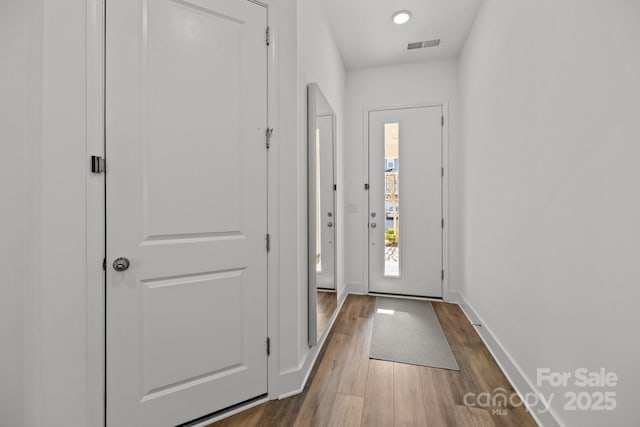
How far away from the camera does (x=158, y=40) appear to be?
1.31 metres

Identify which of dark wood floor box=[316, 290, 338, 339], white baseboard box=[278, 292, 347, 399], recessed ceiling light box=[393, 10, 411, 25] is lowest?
white baseboard box=[278, 292, 347, 399]

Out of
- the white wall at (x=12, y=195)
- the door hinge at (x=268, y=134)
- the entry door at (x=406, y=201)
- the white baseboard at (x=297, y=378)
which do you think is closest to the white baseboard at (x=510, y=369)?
the entry door at (x=406, y=201)

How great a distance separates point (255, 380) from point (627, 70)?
82.0 inches

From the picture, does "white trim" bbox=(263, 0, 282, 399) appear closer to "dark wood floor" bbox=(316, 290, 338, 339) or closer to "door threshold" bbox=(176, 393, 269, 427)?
"door threshold" bbox=(176, 393, 269, 427)

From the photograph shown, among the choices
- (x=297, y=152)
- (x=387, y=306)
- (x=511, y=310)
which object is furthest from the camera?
(x=387, y=306)

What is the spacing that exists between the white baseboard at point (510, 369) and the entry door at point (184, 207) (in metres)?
1.44

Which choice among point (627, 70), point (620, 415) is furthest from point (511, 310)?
point (627, 70)

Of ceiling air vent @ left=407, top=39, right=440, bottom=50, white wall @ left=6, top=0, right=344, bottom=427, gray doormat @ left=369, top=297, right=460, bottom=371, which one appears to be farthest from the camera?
ceiling air vent @ left=407, top=39, right=440, bottom=50

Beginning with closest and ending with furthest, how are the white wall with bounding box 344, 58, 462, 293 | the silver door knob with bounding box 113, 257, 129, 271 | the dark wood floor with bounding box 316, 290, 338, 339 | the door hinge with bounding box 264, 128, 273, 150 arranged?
the silver door knob with bounding box 113, 257, 129, 271 < the door hinge with bounding box 264, 128, 273, 150 < the dark wood floor with bounding box 316, 290, 338, 339 < the white wall with bounding box 344, 58, 462, 293

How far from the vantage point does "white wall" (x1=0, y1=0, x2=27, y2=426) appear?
1.11 metres

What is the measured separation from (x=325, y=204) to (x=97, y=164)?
1.60m

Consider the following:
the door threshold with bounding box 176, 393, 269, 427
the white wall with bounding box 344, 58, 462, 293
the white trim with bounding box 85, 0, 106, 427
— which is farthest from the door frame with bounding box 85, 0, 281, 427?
the white wall with bounding box 344, 58, 462, 293

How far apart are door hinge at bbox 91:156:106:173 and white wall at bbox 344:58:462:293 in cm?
267

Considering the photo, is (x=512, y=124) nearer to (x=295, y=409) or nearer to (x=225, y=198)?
(x=225, y=198)
